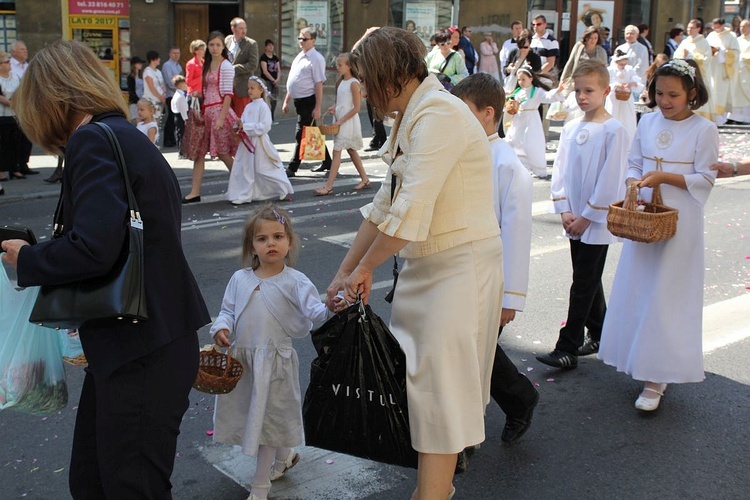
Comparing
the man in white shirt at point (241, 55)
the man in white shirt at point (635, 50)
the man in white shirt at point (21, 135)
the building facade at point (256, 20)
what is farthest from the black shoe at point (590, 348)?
the building facade at point (256, 20)

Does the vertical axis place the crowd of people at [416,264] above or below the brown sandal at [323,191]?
above

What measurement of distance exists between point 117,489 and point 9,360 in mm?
631

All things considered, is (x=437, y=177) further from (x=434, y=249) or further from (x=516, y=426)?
(x=516, y=426)

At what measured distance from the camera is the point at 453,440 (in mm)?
3375

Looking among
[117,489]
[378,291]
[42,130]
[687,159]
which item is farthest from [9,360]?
[378,291]

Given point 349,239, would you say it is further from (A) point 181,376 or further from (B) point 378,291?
(A) point 181,376

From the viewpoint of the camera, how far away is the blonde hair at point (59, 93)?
272cm

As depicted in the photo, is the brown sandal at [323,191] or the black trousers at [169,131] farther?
the black trousers at [169,131]

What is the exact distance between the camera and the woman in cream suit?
3.21 metres

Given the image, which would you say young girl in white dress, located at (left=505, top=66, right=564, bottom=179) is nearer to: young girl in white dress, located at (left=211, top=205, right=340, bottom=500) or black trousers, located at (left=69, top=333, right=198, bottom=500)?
young girl in white dress, located at (left=211, top=205, right=340, bottom=500)

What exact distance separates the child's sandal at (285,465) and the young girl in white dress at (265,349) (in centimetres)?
20

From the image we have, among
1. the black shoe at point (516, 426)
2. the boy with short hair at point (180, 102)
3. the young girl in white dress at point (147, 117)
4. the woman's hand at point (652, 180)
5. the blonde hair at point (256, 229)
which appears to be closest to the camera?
the blonde hair at point (256, 229)

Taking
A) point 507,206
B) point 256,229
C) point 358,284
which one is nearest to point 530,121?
point 507,206

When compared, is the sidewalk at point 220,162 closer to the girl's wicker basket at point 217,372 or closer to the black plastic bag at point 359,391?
the girl's wicker basket at point 217,372
